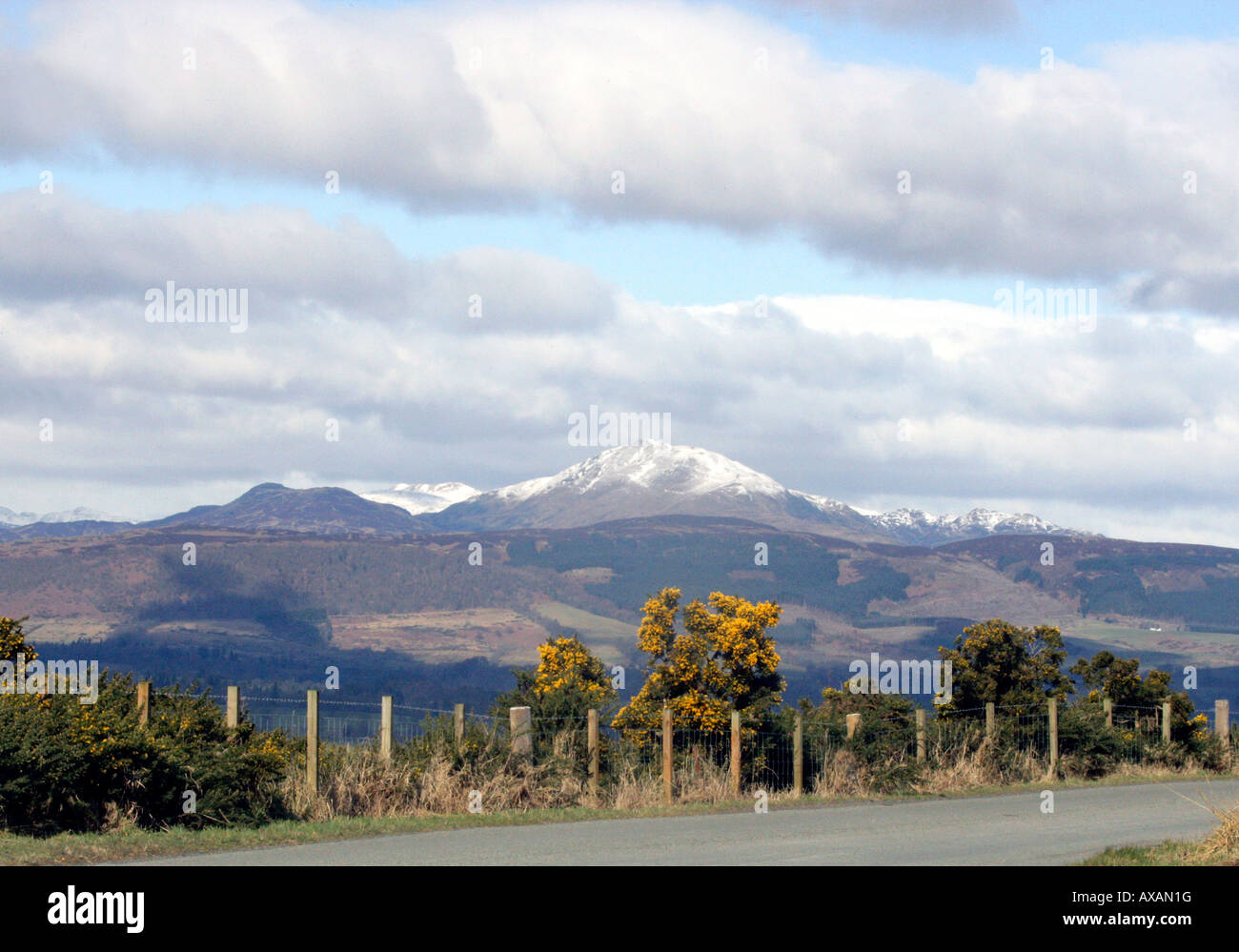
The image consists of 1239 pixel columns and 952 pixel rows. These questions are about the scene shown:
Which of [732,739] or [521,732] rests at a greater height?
[521,732]

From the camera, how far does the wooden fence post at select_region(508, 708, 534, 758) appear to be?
21.6 meters

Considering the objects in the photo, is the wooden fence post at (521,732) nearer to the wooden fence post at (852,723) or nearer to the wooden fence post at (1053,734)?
the wooden fence post at (852,723)

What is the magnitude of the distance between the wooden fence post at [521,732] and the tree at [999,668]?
11.8 meters

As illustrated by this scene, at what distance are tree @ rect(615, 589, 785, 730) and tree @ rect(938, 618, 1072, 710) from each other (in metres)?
5.34

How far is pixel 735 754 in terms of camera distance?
2292 centimetres

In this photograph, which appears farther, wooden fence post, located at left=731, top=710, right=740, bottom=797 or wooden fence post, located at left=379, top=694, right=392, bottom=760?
wooden fence post, located at left=731, top=710, right=740, bottom=797

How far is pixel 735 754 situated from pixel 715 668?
157 inches

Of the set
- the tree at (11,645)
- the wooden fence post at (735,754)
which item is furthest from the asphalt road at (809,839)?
the tree at (11,645)

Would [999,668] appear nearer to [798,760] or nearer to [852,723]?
[852,723]

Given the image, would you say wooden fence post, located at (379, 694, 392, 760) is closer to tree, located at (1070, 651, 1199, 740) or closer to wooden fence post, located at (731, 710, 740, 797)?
wooden fence post, located at (731, 710, 740, 797)

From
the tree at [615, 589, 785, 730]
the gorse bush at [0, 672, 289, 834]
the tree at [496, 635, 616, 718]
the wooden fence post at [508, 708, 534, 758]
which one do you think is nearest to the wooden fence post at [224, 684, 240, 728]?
the gorse bush at [0, 672, 289, 834]

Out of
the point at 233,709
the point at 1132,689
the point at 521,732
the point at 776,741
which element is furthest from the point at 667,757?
the point at 1132,689

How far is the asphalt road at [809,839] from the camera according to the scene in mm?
14586
